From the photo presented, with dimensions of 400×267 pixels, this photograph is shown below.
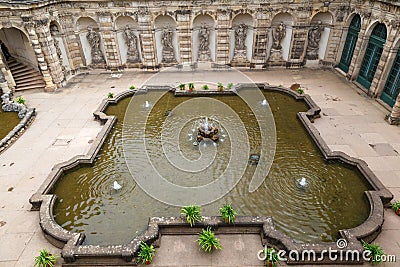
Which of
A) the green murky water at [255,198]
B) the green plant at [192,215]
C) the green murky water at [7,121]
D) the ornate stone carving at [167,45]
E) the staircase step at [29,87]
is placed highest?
the ornate stone carving at [167,45]

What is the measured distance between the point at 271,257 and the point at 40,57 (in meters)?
21.5

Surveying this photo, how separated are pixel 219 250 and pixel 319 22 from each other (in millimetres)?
22750

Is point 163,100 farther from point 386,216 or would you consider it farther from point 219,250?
point 386,216

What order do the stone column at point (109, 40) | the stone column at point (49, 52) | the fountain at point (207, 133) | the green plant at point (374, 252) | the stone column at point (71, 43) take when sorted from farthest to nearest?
1. the stone column at point (109, 40)
2. the stone column at point (71, 43)
3. the stone column at point (49, 52)
4. the fountain at point (207, 133)
5. the green plant at point (374, 252)

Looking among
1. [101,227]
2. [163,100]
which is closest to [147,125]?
[163,100]

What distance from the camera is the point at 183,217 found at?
1110 centimetres

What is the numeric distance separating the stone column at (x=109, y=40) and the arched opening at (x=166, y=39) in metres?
3.81

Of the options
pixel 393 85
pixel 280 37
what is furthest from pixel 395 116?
pixel 280 37

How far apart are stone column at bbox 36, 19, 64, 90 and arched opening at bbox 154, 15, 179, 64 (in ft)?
28.3

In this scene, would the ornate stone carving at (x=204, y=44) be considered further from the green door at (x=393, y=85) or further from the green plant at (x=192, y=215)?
the green plant at (x=192, y=215)

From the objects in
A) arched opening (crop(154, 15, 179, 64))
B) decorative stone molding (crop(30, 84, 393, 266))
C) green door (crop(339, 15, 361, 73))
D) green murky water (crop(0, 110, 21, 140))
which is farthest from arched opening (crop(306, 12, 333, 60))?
green murky water (crop(0, 110, 21, 140))

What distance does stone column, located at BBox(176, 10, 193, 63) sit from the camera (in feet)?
80.1

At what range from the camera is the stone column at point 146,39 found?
24328 mm

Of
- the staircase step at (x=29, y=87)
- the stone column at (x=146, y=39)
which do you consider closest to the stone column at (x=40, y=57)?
the staircase step at (x=29, y=87)
